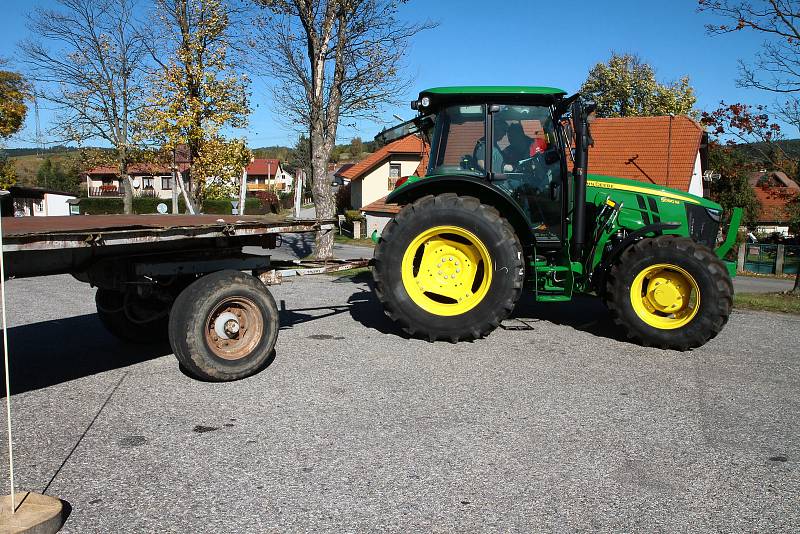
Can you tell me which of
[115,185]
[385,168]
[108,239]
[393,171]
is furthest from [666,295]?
[115,185]

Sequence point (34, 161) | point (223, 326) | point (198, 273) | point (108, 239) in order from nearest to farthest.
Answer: point (108, 239), point (223, 326), point (198, 273), point (34, 161)

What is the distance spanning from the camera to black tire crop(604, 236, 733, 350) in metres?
6.58

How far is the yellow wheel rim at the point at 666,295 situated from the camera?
22.2 ft

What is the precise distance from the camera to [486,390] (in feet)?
17.9

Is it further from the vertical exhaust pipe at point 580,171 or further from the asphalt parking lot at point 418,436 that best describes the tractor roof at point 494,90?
the asphalt parking lot at point 418,436

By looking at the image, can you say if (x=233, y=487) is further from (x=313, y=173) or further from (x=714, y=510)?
(x=313, y=173)

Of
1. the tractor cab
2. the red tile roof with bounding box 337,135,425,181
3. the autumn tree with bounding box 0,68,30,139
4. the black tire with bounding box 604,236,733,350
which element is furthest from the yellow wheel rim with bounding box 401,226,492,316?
the red tile roof with bounding box 337,135,425,181

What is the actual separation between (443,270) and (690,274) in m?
2.56

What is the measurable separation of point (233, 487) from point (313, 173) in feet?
40.2

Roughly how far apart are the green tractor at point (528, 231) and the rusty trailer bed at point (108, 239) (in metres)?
1.32

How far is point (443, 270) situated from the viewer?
732 cm

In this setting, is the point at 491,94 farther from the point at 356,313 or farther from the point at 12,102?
the point at 12,102

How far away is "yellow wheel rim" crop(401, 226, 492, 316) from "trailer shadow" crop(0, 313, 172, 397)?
8.88ft

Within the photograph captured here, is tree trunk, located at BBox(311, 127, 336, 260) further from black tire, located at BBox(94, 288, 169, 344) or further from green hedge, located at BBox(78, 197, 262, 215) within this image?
green hedge, located at BBox(78, 197, 262, 215)
